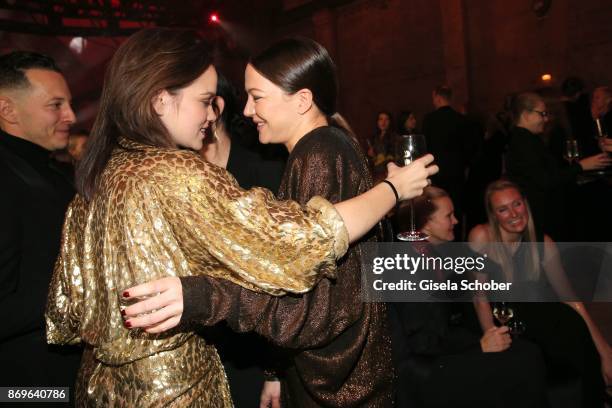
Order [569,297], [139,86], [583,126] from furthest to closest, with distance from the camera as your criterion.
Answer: [583,126], [569,297], [139,86]

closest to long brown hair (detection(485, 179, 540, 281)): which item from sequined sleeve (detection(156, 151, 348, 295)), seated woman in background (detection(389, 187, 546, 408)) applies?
seated woman in background (detection(389, 187, 546, 408))

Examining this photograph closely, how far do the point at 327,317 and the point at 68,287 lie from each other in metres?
0.75

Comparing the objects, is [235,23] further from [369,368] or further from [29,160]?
[369,368]

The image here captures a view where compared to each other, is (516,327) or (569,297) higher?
(569,297)

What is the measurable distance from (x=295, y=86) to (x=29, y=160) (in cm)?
123

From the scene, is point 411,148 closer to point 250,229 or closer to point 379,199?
point 379,199

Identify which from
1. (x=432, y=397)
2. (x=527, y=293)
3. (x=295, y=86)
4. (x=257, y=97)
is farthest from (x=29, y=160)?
(x=527, y=293)

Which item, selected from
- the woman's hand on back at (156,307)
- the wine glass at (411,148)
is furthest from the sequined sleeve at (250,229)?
the wine glass at (411,148)

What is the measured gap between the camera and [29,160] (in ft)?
7.18

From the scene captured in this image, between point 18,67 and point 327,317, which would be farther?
point 18,67

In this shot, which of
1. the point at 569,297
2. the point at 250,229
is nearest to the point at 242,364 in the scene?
the point at 250,229

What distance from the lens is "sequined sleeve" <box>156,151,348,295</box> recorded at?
124cm

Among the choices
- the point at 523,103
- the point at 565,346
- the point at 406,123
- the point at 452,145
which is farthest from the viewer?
the point at 406,123

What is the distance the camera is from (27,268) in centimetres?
194
